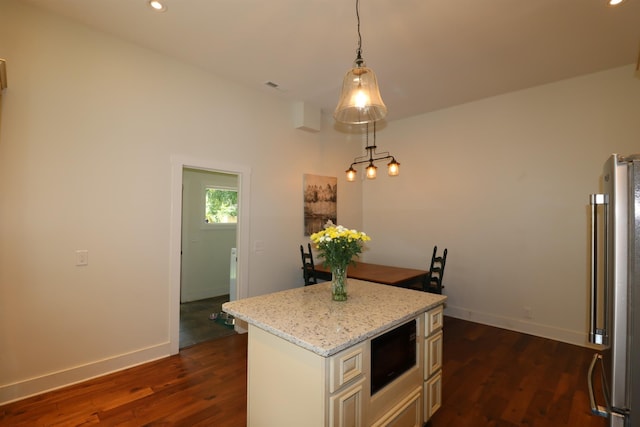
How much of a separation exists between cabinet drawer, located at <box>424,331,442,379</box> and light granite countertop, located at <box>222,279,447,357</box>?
0.86 ft

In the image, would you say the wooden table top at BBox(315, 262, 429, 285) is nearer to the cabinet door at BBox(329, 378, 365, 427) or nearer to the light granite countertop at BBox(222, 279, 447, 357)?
the light granite countertop at BBox(222, 279, 447, 357)

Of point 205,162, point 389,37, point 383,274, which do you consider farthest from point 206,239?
point 389,37

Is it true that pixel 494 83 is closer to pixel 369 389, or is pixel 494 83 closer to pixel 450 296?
pixel 450 296

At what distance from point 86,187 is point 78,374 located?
5.34 feet

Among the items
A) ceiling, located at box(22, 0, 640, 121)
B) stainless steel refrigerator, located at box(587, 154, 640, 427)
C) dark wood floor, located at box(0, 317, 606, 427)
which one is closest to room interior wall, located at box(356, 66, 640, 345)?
ceiling, located at box(22, 0, 640, 121)

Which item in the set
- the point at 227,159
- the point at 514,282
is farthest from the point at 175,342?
the point at 514,282

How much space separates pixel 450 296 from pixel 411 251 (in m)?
0.87

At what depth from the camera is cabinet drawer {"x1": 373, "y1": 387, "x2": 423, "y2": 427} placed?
1670 millimetres

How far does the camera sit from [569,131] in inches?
138

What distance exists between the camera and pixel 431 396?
208 cm

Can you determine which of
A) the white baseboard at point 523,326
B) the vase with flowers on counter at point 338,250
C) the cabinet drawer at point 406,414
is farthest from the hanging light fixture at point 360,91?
the white baseboard at point 523,326

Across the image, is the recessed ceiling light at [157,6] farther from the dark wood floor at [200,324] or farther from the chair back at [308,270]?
the dark wood floor at [200,324]

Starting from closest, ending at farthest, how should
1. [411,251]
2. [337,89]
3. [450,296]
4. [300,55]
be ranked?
1. [300,55]
2. [337,89]
3. [450,296]
4. [411,251]

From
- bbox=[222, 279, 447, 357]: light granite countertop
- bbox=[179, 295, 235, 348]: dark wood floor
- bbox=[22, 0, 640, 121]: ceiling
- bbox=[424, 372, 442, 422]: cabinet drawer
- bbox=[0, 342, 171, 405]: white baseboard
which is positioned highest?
bbox=[22, 0, 640, 121]: ceiling
